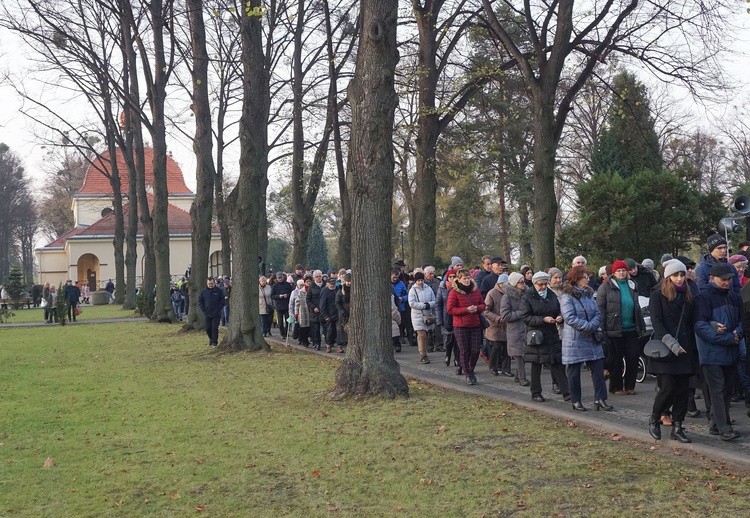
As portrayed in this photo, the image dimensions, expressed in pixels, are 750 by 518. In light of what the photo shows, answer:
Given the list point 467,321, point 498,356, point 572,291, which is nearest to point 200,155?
point 498,356

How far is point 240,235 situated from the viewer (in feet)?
60.2

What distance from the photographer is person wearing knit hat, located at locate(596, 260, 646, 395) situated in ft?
36.8

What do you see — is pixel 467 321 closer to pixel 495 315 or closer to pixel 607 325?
pixel 495 315

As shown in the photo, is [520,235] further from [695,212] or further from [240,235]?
[240,235]

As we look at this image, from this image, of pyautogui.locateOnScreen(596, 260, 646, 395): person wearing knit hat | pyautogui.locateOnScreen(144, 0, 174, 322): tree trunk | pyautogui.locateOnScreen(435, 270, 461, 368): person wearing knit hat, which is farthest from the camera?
pyautogui.locateOnScreen(144, 0, 174, 322): tree trunk

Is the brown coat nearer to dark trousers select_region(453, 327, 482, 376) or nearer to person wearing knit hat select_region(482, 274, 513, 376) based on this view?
person wearing knit hat select_region(482, 274, 513, 376)

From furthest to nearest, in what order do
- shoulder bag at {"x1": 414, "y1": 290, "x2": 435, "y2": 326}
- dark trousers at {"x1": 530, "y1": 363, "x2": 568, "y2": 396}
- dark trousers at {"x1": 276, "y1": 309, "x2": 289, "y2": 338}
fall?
dark trousers at {"x1": 276, "y1": 309, "x2": 289, "y2": 338} → shoulder bag at {"x1": 414, "y1": 290, "x2": 435, "y2": 326} → dark trousers at {"x1": 530, "y1": 363, "x2": 568, "y2": 396}

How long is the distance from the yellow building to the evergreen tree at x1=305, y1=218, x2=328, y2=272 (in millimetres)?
11053

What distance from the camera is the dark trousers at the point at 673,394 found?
8125 mm

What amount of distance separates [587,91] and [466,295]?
970 centimetres

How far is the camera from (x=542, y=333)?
10922mm

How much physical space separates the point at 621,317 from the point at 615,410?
1.56 metres

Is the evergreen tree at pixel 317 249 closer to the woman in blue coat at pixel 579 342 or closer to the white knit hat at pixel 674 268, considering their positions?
the woman in blue coat at pixel 579 342

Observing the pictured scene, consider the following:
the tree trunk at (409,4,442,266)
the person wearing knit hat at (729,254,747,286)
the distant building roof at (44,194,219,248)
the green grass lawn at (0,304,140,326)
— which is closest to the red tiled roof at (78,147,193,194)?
the distant building roof at (44,194,219,248)
